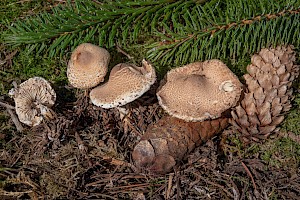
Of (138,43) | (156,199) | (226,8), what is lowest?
(156,199)

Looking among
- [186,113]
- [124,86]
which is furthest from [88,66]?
[186,113]

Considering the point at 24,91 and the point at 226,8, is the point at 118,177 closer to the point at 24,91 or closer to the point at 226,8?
the point at 24,91

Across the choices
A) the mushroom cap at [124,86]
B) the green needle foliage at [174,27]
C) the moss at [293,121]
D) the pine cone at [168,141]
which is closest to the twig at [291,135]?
the moss at [293,121]

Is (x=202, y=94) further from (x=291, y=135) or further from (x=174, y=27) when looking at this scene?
(x=291, y=135)

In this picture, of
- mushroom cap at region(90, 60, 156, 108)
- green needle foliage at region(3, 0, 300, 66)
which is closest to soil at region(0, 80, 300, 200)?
mushroom cap at region(90, 60, 156, 108)

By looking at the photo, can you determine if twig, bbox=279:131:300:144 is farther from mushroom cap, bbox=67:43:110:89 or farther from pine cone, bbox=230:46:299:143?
mushroom cap, bbox=67:43:110:89

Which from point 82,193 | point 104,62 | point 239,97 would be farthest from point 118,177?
point 239,97
